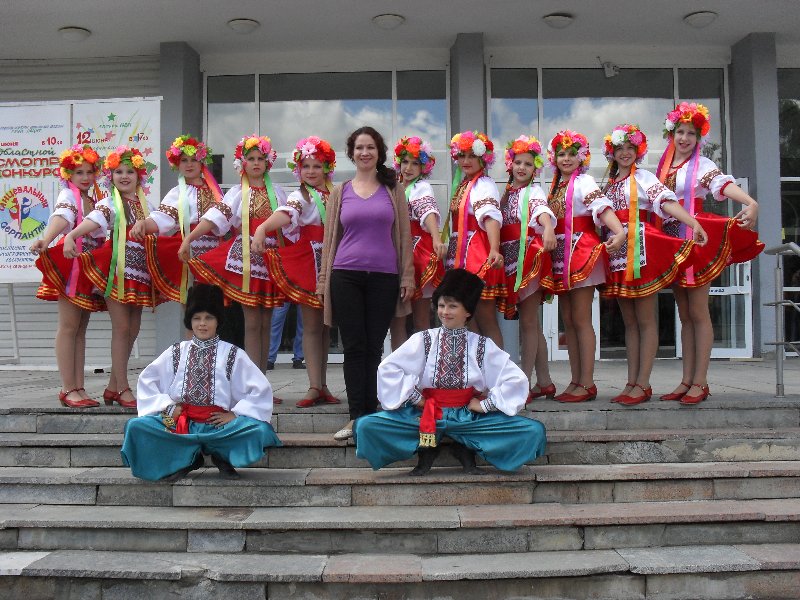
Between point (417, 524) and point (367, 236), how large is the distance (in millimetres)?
1563

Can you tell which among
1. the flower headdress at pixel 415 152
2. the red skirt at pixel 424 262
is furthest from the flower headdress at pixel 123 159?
the red skirt at pixel 424 262

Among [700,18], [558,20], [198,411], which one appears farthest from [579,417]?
[700,18]

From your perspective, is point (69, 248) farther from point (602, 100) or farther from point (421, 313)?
point (602, 100)

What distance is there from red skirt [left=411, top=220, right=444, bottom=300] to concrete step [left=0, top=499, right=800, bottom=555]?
4.94 ft

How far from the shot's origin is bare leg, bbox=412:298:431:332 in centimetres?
478

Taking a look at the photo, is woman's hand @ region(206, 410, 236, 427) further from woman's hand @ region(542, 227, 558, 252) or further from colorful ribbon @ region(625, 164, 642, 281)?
colorful ribbon @ region(625, 164, 642, 281)

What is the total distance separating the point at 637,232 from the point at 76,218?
11.3 ft

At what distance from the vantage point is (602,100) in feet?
31.3

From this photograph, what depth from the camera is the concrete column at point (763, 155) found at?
8922 millimetres

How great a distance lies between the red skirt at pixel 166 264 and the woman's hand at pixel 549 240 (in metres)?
2.08

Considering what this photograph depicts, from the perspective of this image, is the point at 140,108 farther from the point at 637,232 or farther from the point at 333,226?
the point at 637,232

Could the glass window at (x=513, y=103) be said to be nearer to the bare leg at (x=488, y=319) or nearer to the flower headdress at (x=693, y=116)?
the flower headdress at (x=693, y=116)

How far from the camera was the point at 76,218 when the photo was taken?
189 inches

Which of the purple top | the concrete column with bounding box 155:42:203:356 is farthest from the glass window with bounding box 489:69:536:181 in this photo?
the purple top
